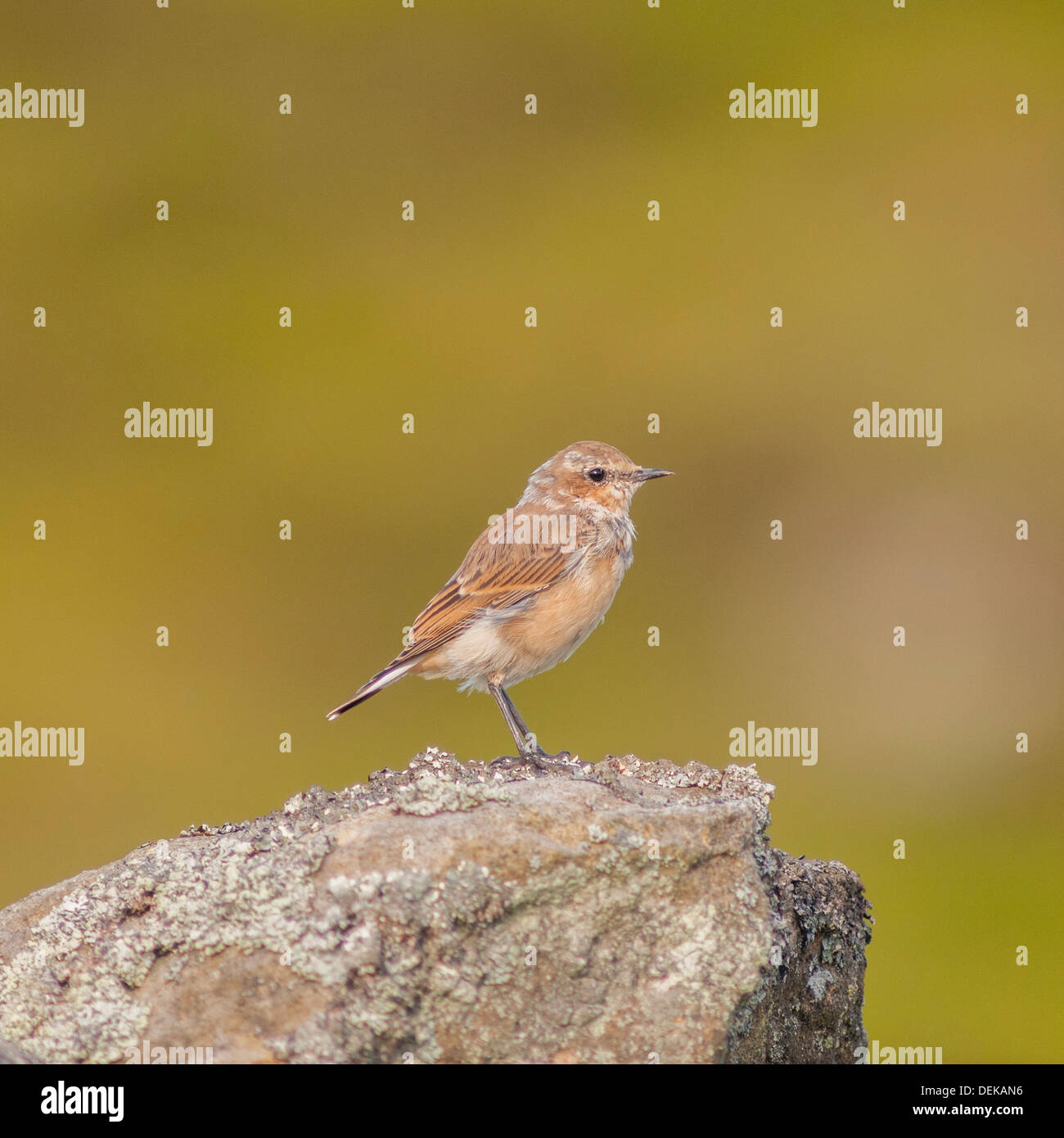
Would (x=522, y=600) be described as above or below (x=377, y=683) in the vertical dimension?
above

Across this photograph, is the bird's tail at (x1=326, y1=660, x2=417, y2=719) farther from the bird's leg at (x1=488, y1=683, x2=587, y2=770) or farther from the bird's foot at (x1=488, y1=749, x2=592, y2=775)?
the bird's foot at (x1=488, y1=749, x2=592, y2=775)

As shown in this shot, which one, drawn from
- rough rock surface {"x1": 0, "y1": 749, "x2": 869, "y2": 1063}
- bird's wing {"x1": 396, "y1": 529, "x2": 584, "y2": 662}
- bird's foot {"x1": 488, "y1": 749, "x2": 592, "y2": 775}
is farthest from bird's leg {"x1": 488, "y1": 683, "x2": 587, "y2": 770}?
rough rock surface {"x1": 0, "y1": 749, "x2": 869, "y2": 1063}

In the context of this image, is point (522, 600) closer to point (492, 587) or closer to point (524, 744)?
point (492, 587)

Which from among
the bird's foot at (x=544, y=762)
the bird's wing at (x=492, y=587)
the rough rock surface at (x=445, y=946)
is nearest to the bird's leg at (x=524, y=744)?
the bird's foot at (x=544, y=762)

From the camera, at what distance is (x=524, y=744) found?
9.05 m

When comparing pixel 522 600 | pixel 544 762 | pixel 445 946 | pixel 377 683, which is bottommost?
pixel 445 946

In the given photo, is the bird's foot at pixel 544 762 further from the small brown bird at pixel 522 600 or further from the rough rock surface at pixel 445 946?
the rough rock surface at pixel 445 946

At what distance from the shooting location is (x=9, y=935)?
634cm

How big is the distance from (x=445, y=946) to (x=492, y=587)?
14.3 feet

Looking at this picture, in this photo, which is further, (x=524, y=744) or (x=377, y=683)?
(x=377, y=683)

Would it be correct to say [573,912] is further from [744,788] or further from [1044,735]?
[1044,735]

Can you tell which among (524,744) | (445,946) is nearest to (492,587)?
(524,744)

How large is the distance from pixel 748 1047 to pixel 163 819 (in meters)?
17.4

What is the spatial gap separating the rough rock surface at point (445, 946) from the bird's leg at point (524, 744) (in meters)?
2.09
